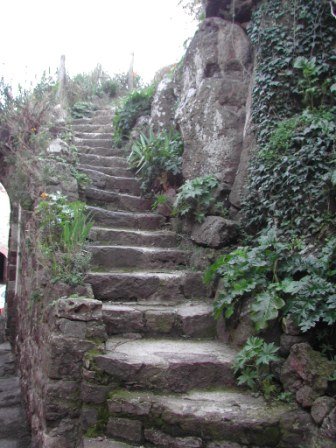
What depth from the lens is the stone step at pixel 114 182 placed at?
21.6 feet

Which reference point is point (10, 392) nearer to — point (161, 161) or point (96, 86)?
point (161, 161)

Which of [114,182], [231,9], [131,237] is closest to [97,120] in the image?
[114,182]

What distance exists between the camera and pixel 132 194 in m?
6.60

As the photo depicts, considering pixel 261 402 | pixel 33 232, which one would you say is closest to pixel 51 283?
pixel 33 232

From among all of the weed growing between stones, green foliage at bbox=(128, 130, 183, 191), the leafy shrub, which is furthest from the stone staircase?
the leafy shrub

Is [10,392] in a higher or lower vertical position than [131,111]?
lower

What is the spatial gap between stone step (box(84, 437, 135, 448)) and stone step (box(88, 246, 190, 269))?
1.95m

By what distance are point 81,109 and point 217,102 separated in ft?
21.4

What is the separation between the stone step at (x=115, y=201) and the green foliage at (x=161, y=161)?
27 cm

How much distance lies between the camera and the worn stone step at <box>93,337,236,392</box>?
3209mm

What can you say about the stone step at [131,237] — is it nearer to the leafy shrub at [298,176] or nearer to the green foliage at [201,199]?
the green foliage at [201,199]

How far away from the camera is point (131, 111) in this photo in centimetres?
803

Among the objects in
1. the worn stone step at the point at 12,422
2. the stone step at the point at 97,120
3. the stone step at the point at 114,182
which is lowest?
the worn stone step at the point at 12,422

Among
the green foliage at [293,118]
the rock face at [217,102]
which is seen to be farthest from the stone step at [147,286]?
the rock face at [217,102]
